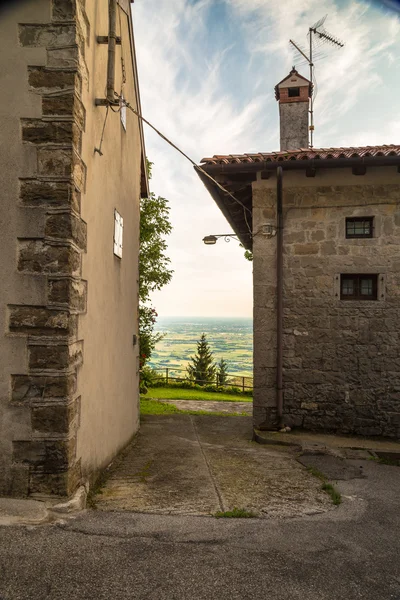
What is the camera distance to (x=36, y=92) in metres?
3.30

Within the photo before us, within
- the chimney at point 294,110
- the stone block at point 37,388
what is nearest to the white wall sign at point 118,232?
the stone block at point 37,388

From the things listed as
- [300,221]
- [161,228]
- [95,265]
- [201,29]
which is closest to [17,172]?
[95,265]

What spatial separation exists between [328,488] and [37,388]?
122 inches

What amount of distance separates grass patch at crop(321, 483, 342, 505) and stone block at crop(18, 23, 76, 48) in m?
4.78

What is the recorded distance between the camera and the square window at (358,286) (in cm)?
709

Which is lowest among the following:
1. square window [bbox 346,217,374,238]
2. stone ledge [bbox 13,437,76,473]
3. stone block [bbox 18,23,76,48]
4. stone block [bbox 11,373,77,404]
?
stone ledge [bbox 13,437,76,473]

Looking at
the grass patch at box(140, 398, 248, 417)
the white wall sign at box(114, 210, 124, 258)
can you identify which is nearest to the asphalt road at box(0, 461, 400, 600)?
the white wall sign at box(114, 210, 124, 258)

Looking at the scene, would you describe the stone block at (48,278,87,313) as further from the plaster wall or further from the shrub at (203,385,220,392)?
the shrub at (203,385,220,392)

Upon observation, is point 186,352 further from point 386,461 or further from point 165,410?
point 386,461

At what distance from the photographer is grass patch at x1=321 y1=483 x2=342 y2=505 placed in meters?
3.80

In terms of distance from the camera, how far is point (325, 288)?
7.10m

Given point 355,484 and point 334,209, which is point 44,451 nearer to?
point 355,484

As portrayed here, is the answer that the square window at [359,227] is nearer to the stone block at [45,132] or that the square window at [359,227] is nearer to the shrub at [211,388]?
the stone block at [45,132]

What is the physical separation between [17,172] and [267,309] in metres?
4.97
